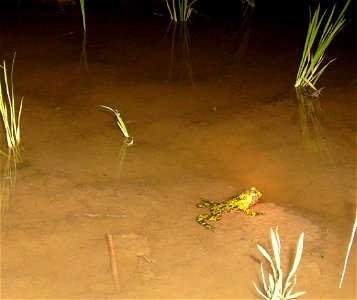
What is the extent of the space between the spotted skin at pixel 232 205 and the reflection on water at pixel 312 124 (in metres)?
0.57

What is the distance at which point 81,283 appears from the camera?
1592mm

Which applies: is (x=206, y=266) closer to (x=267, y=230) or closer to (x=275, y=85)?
(x=267, y=230)

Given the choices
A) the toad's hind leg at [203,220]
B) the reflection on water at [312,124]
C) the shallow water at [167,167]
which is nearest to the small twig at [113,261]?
the shallow water at [167,167]

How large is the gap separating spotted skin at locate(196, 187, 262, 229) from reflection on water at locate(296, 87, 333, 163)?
0.57 meters

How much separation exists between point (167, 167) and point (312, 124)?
0.96m

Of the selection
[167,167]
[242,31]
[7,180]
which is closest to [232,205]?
[167,167]

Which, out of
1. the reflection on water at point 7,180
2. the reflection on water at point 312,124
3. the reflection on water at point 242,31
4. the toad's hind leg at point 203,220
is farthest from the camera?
the reflection on water at point 242,31

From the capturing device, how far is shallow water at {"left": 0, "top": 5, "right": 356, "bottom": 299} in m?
1.66

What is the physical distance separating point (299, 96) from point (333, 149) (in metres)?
0.73

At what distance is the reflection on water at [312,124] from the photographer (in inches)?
98.4

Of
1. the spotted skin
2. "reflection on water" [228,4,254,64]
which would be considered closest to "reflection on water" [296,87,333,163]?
the spotted skin

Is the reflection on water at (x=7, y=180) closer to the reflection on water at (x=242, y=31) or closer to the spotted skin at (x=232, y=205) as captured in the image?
the spotted skin at (x=232, y=205)

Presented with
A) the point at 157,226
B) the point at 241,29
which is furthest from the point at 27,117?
the point at 241,29

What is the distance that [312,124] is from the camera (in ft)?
9.20
